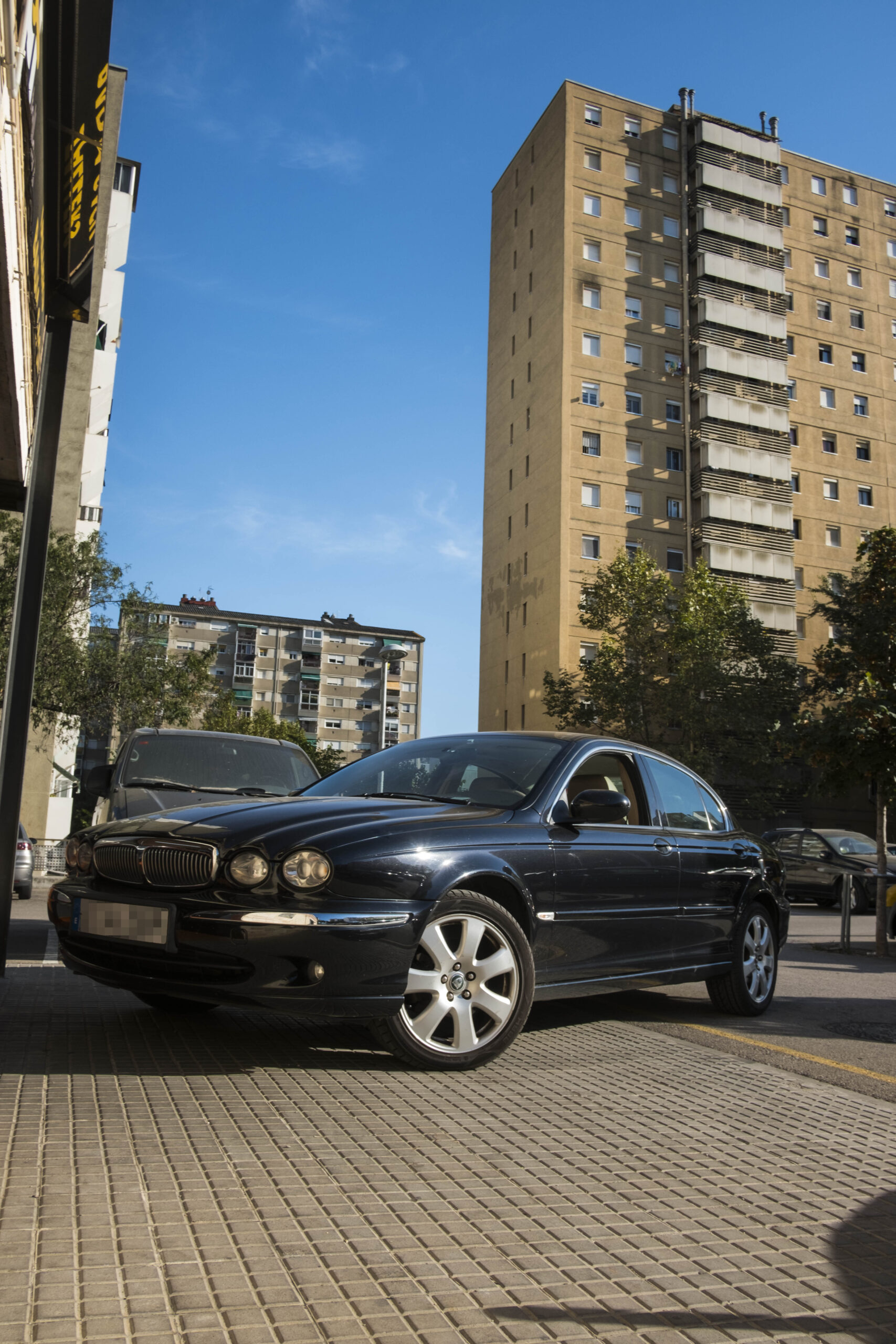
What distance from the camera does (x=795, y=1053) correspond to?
17.8 ft

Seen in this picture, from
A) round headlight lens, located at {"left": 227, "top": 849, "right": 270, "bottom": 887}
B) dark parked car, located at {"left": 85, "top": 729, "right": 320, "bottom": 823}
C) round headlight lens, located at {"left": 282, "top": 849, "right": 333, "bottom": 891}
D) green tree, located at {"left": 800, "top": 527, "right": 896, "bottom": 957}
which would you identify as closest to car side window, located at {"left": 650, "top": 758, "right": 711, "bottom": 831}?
round headlight lens, located at {"left": 282, "top": 849, "right": 333, "bottom": 891}

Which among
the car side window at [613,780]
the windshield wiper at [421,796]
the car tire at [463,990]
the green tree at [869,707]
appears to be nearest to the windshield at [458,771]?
the windshield wiper at [421,796]

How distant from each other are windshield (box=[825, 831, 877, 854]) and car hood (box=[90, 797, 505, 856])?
19178mm

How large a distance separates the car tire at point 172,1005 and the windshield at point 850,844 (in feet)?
62.9

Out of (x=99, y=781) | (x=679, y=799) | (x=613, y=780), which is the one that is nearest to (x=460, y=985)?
(x=613, y=780)

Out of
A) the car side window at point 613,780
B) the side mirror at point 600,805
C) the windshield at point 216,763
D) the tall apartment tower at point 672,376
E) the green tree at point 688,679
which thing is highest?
the tall apartment tower at point 672,376

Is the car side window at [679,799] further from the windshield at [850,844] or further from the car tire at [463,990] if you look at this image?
the windshield at [850,844]

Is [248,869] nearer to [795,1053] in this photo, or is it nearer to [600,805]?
[600,805]

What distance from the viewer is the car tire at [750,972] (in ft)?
21.0

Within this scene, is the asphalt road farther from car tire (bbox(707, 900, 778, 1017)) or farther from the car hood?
the car hood

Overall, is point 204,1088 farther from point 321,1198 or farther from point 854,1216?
point 854,1216

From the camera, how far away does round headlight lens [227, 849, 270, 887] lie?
13.2 feet

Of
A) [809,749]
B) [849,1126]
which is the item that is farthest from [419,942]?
[809,749]

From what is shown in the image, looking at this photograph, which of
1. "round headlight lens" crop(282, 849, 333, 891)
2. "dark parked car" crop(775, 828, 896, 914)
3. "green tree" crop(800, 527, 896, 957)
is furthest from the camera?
"dark parked car" crop(775, 828, 896, 914)
